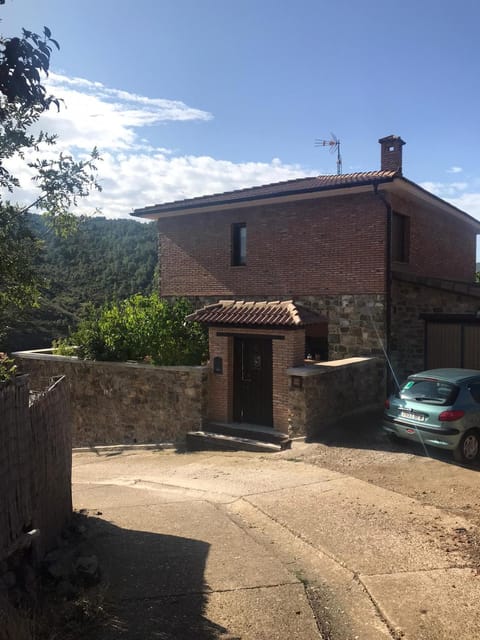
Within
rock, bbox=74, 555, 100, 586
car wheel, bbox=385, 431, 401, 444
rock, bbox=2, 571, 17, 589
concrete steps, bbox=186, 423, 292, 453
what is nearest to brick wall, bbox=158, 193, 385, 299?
car wheel, bbox=385, 431, 401, 444

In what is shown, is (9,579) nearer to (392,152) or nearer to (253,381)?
(253,381)

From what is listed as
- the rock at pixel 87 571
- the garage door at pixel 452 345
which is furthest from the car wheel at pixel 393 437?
the rock at pixel 87 571

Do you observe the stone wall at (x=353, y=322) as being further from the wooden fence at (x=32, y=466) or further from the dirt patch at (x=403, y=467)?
the wooden fence at (x=32, y=466)

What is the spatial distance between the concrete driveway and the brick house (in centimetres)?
452

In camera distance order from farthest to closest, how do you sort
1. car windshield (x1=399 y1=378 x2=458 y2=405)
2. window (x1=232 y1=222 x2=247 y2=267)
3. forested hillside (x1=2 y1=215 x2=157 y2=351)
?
forested hillside (x1=2 y1=215 x2=157 y2=351)
window (x1=232 y1=222 x2=247 y2=267)
car windshield (x1=399 y1=378 x2=458 y2=405)

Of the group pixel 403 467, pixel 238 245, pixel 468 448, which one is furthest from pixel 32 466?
pixel 238 245

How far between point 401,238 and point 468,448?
8039 mm

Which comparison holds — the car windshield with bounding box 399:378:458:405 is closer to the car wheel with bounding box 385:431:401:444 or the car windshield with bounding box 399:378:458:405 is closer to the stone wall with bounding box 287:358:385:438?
the car wheel with bounding box 385:431:401:444

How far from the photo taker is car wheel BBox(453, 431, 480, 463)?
9219 mm

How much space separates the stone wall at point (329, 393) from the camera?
36.3 feet

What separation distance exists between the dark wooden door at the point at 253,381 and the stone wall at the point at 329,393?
1.03 metres

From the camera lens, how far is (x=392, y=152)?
54.9ft

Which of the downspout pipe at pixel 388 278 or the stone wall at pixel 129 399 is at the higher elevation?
the downspout pipe at pixel 388 278

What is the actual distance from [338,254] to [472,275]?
10243 mm
